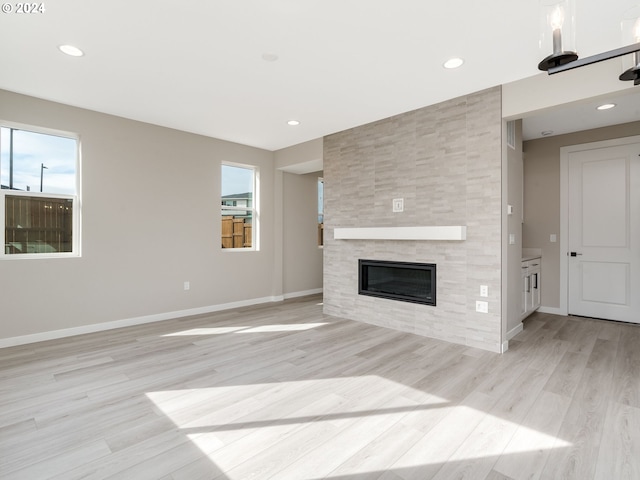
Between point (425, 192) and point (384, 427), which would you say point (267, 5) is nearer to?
point (425, 192)

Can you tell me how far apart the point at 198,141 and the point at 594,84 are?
15.3 feet

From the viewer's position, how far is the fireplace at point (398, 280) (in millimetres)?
3824

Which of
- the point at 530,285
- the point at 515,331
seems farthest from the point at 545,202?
the point at 515,331

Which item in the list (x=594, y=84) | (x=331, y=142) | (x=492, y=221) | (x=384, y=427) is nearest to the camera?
(x=384, y=427)

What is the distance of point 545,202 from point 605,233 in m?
0.83

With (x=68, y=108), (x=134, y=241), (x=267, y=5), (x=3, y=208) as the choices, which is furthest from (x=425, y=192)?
(x=3, y=208)

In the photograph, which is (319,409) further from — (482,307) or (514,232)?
(514,232)

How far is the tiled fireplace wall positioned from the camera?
3.34m

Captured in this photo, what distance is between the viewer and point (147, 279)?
4441 mm

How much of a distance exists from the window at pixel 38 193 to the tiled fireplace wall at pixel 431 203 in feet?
10.7

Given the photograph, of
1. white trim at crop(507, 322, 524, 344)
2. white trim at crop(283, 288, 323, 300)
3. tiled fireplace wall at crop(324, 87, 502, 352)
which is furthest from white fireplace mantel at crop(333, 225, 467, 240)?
white trim at crop(283, 288, 323, 300)

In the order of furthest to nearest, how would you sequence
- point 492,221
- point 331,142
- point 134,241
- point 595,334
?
point 331,142 < point 134,241 < point 595,334 < point 492,221

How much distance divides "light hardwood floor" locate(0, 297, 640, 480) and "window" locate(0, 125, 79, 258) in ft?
3.66

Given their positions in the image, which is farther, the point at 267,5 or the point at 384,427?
the point at 267,5
